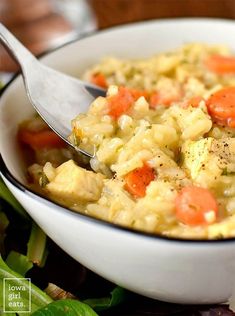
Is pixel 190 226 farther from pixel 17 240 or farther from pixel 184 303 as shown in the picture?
pixel 17 240

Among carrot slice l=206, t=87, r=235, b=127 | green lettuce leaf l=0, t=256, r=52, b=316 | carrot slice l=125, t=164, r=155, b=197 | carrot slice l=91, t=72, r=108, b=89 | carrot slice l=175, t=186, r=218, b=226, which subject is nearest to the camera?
carrot slice l=175, t=186, r=218, b=226

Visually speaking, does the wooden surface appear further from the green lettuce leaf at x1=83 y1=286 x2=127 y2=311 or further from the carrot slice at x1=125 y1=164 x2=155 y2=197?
the green lettuce leaf at x1=83 y1=286 x2=127 y2=311

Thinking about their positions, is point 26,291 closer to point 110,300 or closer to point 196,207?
point 110,300

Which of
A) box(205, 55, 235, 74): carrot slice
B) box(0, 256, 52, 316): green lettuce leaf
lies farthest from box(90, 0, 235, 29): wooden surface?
box(0, 256, 52, 316): green lettuce leaf

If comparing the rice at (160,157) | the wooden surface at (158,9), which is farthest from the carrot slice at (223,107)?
the wooden surface at (158,9)

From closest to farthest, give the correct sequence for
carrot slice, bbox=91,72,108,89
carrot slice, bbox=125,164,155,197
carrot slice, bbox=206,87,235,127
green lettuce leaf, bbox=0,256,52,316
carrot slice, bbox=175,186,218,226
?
carrot slice, bbox=175,186,218,226
carrot slice, bbox=125,164,155,197
green lettuce leaf, bbox=0,256,52,316
carrot slice, bbox=206,87,235,127
carrot slice, bbox=91,72,108,89

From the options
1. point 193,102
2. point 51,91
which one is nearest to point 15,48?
point 51,91

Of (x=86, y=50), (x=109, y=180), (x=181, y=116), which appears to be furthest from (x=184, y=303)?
(x=86, y=50)

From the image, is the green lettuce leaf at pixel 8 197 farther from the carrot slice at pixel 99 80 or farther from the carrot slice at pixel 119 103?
the carrot slice at pixel 99 80

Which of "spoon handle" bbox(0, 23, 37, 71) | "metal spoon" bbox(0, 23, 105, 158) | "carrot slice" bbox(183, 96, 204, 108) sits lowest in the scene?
"carrot slice" bbox(183, 96, 204, 108)
